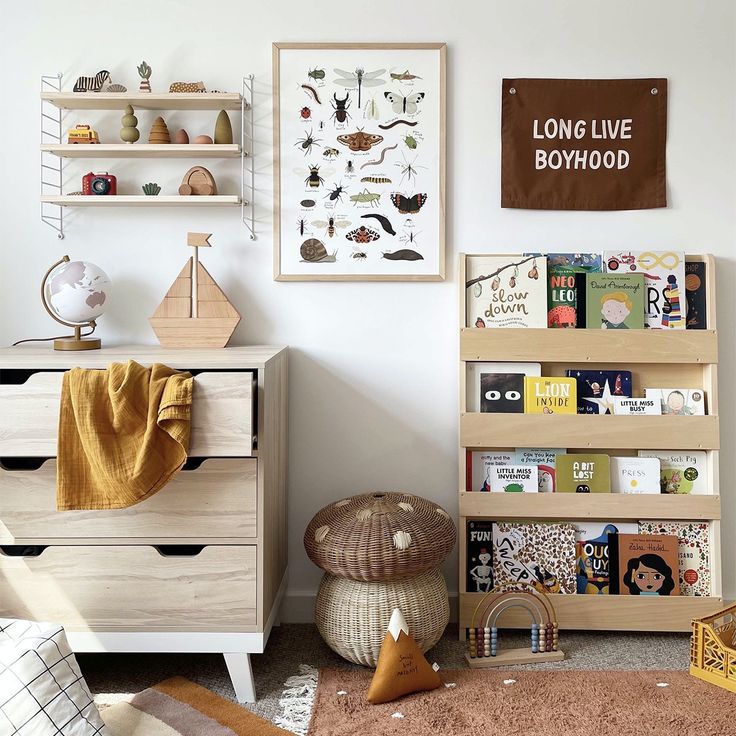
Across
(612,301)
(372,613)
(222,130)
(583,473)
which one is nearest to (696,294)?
(612,301)

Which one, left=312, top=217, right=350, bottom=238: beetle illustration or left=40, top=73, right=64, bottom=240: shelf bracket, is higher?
left=40, top=73, right=64, bottom=240: shelf bracket

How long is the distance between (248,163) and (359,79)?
448mm

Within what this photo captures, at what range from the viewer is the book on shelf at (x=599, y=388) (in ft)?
7.93

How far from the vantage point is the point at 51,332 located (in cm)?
250

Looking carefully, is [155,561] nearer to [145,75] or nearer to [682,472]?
[145,75]

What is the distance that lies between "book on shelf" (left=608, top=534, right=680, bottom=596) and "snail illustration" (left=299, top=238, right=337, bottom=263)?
130 centimetres

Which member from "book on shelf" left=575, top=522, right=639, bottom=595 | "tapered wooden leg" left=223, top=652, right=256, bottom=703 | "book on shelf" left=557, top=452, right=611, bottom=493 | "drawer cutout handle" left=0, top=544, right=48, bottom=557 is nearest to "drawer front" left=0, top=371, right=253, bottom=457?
"drawer cutout handle" left=0, top=544, right=48, bottom=557

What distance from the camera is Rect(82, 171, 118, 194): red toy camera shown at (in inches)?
93.4

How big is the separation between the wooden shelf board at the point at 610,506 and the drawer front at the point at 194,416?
2.91ft

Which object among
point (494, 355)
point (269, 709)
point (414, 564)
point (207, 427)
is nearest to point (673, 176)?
point (494, 355)

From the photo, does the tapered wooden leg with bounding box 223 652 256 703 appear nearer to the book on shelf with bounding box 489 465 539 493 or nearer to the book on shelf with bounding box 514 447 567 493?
the book on shelf with bounding box 489 465 539 493

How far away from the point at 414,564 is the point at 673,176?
4.94 ft

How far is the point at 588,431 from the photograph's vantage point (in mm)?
2391

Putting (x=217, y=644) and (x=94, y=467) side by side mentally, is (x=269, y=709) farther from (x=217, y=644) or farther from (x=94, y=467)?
(x=94, y=467)
